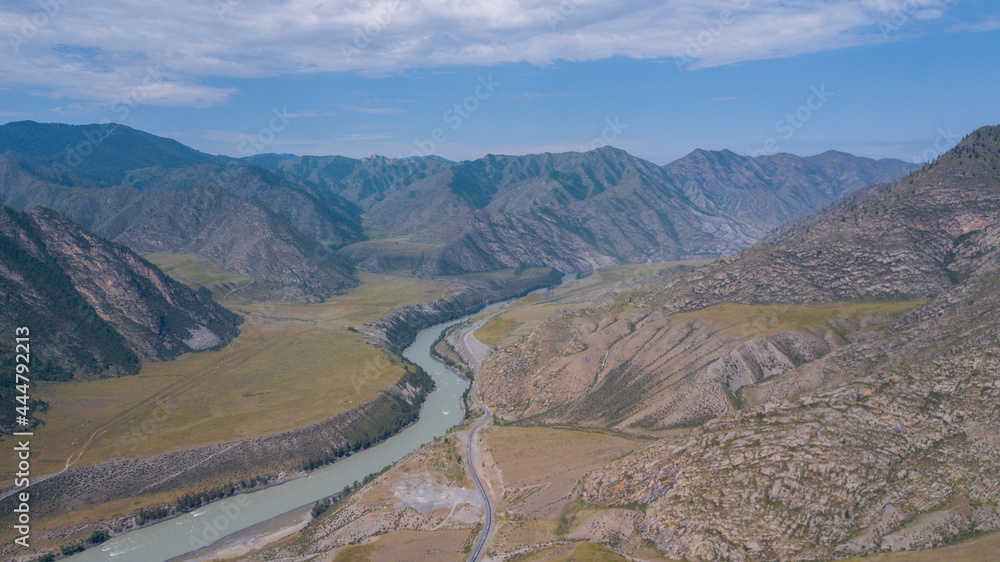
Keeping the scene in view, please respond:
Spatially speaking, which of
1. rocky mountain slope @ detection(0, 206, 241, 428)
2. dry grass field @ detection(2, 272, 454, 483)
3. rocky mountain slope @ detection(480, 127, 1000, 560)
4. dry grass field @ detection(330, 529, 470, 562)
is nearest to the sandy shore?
dry grass field @ detection(330, 529, 470, 562)

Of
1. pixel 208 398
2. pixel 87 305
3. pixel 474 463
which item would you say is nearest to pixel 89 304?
pixel 87 305

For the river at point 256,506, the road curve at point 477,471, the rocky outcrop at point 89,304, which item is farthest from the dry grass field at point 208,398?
the road curve at point 477,471

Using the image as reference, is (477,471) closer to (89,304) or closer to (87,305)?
(87,305)

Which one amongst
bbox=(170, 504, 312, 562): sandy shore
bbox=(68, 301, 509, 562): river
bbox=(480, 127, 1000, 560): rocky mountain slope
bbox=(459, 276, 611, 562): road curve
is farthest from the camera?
bbox=(68, 301, 509, 562): river

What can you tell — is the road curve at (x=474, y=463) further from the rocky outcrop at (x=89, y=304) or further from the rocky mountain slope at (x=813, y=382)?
the rocky outcrop at (x=89, y=304)

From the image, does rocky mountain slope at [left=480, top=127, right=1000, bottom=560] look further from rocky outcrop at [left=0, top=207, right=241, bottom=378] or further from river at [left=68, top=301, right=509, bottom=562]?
rocky outcrop at [left=0, top=207, right=241, bottom=378]

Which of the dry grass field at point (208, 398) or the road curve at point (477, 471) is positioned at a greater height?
the dry grass field at point (208, 398)
